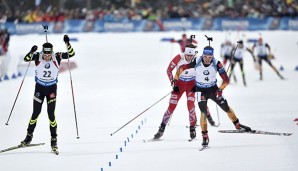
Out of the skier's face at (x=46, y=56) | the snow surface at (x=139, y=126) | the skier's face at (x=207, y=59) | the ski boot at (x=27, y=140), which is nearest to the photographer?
the snow surface at (x=139, y=126)

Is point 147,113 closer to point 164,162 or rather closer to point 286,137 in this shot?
point 286,137

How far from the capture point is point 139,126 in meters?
15.3

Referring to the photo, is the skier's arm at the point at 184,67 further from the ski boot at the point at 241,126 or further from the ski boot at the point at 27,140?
the ski boot at the point at 27,140

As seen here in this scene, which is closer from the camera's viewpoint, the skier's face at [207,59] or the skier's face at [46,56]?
the skier's face at [46,56]

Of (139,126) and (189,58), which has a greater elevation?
(189,58)

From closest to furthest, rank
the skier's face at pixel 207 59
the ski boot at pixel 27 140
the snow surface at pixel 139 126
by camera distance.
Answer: the snow surface at pixel 139 126 < the skier's face at pixel 207 59 < the ski boot at pixel 27 140

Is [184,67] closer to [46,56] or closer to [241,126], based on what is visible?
[241,126]

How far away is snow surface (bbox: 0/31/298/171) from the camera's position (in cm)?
1084

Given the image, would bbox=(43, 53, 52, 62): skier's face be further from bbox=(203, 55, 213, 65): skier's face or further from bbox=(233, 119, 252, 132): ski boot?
bbox=(233, 119, 252, 132): ski boot

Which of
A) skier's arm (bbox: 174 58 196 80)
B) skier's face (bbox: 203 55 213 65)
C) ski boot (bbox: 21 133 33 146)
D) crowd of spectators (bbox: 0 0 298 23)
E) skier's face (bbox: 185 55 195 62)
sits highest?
crowd of spectators (bbox: 0 0 298 23)

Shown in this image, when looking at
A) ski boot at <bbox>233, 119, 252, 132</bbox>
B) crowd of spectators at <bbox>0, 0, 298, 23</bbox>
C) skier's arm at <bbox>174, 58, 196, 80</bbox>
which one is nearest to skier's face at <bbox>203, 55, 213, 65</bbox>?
skier's arm at <bbox>174, 58, 196, 80</bbox>

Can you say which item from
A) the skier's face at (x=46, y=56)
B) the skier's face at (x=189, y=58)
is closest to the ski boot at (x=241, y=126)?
the skier's face at (x=189, y=58)

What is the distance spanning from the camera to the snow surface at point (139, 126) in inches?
427

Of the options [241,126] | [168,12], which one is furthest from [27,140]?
[168,12]
